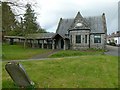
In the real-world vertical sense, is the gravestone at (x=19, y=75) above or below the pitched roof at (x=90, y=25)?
below

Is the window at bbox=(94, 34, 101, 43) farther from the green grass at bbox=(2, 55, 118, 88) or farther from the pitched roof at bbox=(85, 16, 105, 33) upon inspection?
the green grass at bbox=(2, 55, 118, 88)

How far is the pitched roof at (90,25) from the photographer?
5116cm

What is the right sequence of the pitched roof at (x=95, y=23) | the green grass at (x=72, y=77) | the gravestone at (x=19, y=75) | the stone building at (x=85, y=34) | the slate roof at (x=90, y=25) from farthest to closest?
the slate roof at (x=90, y=25), the pitched roof at (x=95, y=23), the stone building at (x=85, y=34), the green grass at (x=72, y=77), the gravestone at (x=19, y=75)

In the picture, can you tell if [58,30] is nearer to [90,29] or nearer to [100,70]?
[90,29]

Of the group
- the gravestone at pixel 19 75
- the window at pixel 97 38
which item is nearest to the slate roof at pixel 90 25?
the window at pixel 97 38

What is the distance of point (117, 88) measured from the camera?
1263cm

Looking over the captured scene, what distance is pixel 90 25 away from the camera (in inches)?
2055

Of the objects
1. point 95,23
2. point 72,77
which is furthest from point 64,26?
point 72,77

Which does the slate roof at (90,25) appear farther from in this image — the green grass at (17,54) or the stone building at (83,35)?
the green grass at (17,54)

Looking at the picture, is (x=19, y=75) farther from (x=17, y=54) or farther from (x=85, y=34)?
(x=85, y=34)

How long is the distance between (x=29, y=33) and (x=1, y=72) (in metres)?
44.2

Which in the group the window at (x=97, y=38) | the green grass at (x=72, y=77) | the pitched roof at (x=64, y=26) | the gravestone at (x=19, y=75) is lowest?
the green grass at (x=72, y=77)

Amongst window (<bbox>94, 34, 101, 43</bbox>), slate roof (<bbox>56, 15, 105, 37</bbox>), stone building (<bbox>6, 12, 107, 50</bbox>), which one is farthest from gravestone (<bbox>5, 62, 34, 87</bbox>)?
slate roof (<bbox>56, 15, 105, 37</bbox>)

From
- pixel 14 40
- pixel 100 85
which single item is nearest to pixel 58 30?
pixel 14 40
